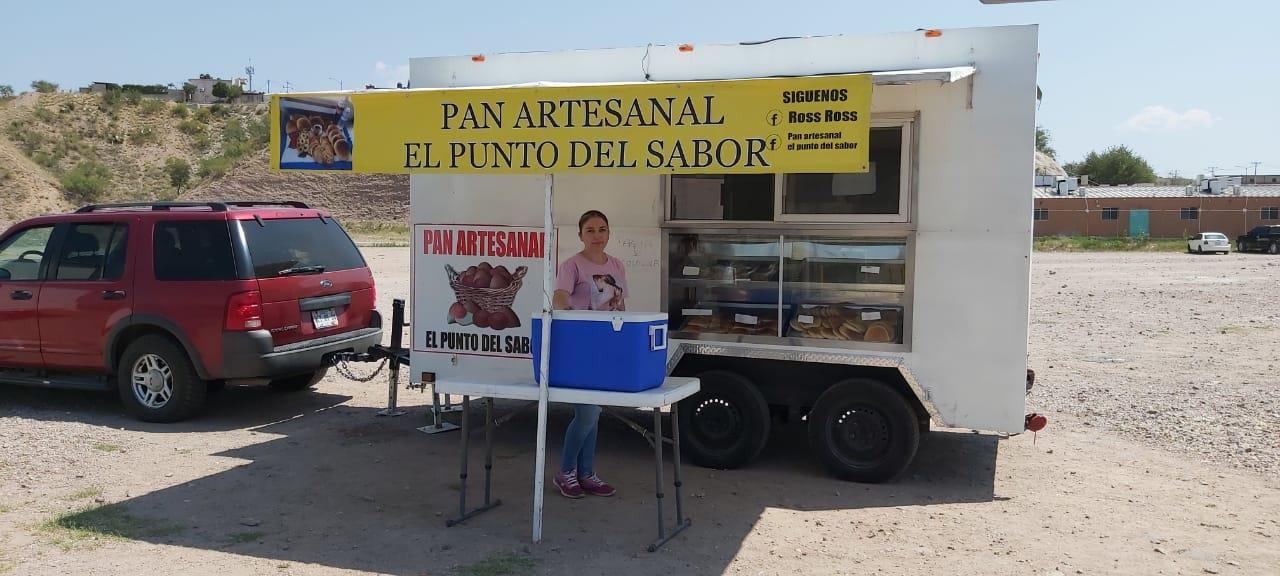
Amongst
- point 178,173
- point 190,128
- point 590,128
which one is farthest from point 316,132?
point 190,128

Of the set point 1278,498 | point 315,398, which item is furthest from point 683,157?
point 315,398

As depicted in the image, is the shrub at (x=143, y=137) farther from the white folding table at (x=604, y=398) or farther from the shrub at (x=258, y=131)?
the white folding table at (x=604, y=398)

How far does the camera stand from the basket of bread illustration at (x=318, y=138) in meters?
5.83

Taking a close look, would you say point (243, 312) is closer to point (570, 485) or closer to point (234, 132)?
point (570, 485)

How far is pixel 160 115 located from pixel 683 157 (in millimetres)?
89014

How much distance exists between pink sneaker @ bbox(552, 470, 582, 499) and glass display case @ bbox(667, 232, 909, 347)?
124cm

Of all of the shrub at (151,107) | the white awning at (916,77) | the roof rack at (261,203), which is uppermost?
the shrub at (151,107)

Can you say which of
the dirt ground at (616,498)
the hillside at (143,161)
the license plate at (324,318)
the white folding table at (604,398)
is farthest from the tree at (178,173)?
the white folding table at (604,398)

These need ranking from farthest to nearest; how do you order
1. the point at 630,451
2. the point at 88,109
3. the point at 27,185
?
the point at 88,109 < the point at 27,185 < the point at 630,451

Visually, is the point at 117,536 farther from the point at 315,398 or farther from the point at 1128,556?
the point at 1128,556

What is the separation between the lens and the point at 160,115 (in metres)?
83.9

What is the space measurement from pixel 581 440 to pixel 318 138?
2.29 meters

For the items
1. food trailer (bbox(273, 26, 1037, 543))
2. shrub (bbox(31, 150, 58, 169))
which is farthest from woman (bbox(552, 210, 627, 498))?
shrub (bbox(31, 150, 58, 169))

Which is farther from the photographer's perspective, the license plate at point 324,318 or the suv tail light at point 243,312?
the license plate at point 324,318
